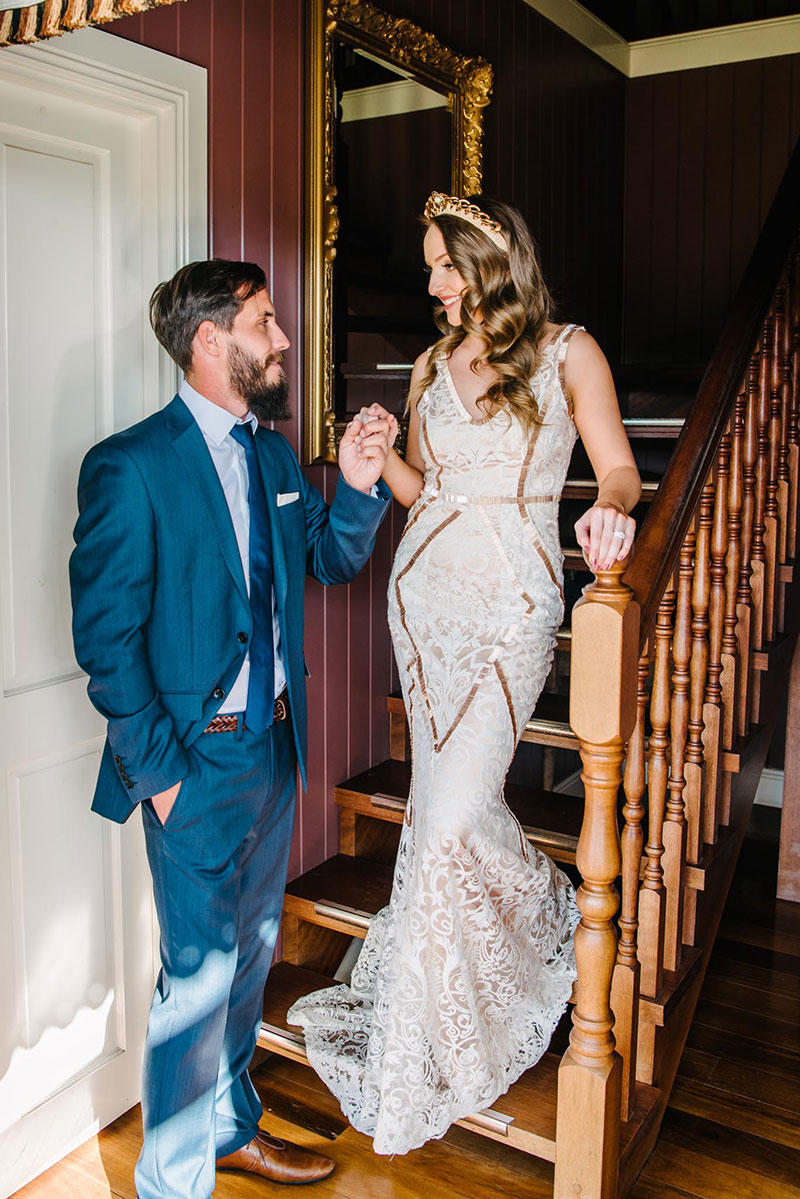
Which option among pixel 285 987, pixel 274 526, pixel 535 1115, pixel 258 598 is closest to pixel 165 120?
pixel 274 526

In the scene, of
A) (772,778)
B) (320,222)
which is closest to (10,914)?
(320,222)

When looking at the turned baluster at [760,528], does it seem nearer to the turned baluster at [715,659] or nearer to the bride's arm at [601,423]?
the turned baluster at [715,659]

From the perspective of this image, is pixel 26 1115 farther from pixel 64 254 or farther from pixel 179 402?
pixel 64 254

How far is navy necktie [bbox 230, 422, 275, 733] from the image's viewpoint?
224 cm

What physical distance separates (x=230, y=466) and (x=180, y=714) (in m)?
0.52

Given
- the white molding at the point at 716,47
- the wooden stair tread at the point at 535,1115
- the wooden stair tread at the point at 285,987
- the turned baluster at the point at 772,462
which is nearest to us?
the wooden stair tread at the point at 535,1115

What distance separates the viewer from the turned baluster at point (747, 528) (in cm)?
269

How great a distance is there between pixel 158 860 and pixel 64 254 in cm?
128

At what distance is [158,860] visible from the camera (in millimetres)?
2193

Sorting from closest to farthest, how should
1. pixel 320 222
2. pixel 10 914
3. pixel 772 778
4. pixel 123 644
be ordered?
pixel 123 644 → pixel 10 914 → pixel 320 222 → pixel 772 778

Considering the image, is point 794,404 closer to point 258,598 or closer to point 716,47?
point 258,598

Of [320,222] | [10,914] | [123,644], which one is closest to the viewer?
[123,644]

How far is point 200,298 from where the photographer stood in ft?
7.16

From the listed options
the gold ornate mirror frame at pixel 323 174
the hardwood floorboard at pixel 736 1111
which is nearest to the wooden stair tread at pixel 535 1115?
the hardwood floorboard at pixel 736 1111
